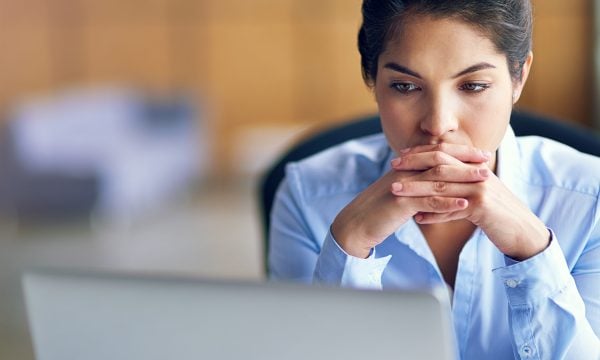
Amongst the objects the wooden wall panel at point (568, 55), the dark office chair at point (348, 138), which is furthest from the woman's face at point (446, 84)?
the wooden wall panel at point (568, 55)

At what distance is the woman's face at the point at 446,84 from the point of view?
1.06 meters

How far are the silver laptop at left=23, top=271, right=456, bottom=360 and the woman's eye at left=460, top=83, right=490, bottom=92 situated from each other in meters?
0.35

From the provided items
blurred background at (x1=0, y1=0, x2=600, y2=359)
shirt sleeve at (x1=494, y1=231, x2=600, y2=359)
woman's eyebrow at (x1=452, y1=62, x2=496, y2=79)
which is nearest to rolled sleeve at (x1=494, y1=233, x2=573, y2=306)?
shirt sleeve at (x1=494, y1=231, x2=600, y2=359)

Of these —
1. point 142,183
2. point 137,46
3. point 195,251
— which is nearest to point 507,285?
point 195,251

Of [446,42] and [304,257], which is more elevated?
[446,42]

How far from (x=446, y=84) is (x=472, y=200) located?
0.13 meters

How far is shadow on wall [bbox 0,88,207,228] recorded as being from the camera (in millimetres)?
5234

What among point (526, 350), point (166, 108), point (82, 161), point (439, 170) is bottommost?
point (82, 161)

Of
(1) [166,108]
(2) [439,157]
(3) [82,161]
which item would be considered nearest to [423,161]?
(2) [439,157]

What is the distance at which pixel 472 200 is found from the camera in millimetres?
1052

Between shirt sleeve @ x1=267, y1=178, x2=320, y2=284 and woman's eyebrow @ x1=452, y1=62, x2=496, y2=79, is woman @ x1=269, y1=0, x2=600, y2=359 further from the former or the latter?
shirt sleeve @ x1=267, y1=178, x2=320, y2=284

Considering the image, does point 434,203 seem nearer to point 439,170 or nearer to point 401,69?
point 439,170

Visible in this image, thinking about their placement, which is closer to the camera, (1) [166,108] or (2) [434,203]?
(2) [434,203]

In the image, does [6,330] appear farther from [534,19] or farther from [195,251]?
[534,19]
